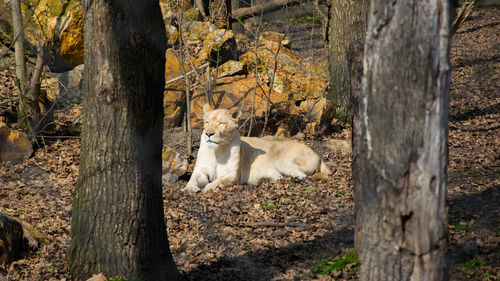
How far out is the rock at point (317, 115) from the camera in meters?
12.6

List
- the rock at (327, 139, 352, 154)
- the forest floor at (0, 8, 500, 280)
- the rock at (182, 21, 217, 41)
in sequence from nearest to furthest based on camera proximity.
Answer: the forest floor at (0, 8, 500, 280) → the rock at (327, 139, 352, 154) → the rock at (182, 21, 217, 41)

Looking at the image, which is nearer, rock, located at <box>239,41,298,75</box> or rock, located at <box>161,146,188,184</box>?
rock, located at <box>161,146,188,184</box>

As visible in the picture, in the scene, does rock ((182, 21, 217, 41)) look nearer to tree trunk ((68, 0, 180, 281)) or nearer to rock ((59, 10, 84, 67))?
rock ((59, 10, 84, 67))

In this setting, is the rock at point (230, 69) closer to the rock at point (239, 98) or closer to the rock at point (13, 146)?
the rock at point (239, 98)

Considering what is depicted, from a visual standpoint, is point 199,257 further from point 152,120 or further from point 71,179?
point 71,179

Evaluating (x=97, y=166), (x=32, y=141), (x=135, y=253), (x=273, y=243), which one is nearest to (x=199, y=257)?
(x=273, y=243)

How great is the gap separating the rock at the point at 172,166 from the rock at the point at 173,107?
6.75ft

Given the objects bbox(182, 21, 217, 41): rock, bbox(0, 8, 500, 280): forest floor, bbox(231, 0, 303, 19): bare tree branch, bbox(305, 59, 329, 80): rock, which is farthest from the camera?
bbox(231, 0, 303, 19): bare tree branch

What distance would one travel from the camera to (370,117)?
3746 millimetres

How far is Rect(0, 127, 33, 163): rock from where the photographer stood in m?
10.2

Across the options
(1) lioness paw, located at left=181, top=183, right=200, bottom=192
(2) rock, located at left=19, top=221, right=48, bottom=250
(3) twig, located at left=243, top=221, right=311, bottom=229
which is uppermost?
(1) lioness paw, located at left=181, top=183, right=200, bottom=192

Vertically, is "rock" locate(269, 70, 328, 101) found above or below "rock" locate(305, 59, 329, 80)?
below

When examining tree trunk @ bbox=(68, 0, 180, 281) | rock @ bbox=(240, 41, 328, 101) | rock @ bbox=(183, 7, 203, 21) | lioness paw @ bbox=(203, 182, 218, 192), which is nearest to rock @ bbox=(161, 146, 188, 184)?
lioness paw @ bbox=(203, 182, 218, 192)

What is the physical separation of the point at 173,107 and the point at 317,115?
3.77 meters
